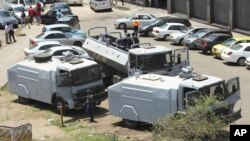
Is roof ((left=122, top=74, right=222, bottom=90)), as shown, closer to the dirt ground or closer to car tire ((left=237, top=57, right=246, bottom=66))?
the dirt ground

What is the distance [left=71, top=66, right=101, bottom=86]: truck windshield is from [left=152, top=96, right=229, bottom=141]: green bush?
710 cm

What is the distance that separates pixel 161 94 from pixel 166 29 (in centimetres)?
2198

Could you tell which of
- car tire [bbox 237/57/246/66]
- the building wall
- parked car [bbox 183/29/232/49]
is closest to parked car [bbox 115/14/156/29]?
the building wall

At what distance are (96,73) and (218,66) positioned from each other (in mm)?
10281

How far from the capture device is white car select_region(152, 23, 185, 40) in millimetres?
42188

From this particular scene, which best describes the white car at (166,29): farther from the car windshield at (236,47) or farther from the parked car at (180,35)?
the car windshield at (236,47)

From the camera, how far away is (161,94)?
20703 millimetres

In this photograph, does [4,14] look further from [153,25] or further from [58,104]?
[58,104]

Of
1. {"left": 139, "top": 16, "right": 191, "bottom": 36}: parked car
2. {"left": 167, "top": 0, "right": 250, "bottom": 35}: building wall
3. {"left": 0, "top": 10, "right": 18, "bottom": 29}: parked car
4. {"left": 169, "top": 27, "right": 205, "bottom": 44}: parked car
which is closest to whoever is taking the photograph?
{"left": 169, "top": 27, "right": 205, "bottom": 44}: parked car

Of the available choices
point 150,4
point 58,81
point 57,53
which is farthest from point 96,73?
point 150,4

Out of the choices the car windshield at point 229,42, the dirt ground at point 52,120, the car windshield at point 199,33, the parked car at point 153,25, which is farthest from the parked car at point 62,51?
the parked car at point 153,25

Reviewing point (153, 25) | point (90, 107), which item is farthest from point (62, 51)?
point (153, 25)

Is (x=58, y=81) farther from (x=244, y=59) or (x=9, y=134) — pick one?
(x=244, y=59)

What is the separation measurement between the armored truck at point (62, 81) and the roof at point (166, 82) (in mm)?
3025
